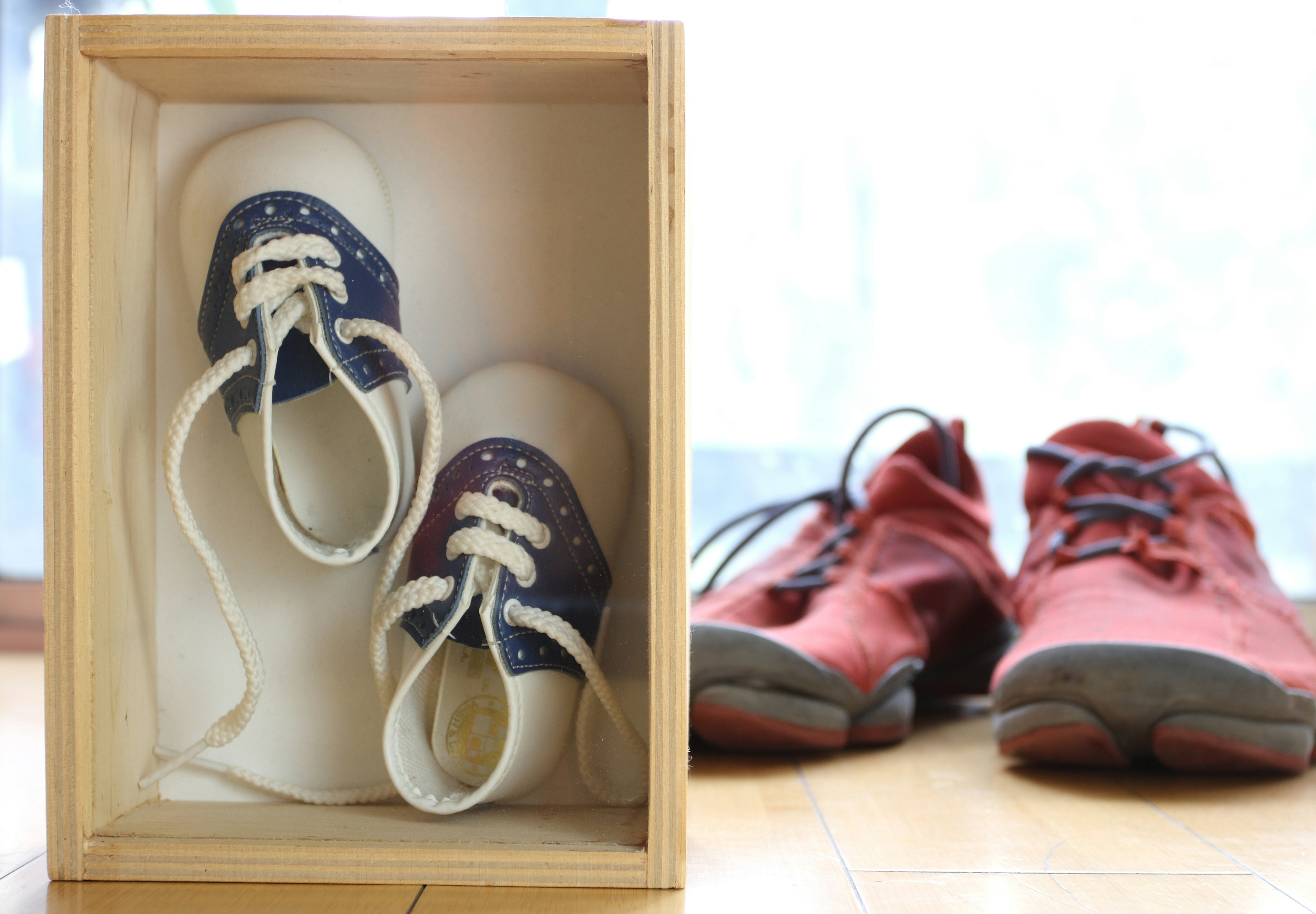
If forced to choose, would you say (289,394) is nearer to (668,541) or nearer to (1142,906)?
(668,541)

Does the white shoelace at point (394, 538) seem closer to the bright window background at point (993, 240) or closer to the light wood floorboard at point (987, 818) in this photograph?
the light wood floorboard at point (987, 818)

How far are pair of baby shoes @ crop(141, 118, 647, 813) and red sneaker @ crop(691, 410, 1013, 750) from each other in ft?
0.65

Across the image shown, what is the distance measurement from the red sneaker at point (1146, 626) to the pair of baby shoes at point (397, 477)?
1.01 feet

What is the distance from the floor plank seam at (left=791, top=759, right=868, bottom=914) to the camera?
0.45 meters

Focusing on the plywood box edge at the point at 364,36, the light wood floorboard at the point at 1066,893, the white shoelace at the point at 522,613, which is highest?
the plywood box edge at the point at 364,36

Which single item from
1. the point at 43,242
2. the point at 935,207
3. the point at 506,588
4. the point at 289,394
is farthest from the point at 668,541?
the point at 935,207

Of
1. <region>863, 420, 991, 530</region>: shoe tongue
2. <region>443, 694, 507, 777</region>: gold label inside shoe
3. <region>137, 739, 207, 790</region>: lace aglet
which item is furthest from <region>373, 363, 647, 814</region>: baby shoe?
<region>863, 420, 991, 530</region>: shoe tongue

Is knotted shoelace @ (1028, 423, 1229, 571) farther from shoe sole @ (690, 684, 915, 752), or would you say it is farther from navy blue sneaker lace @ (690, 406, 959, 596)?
shoe sole @ (690, 684, 915, 752)

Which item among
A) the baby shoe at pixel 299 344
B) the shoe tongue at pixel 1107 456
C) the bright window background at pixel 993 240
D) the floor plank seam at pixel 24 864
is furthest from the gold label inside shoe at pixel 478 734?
the bright window background at pixel 993 240

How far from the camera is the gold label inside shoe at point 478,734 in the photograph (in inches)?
20.6

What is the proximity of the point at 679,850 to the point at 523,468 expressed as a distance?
0.67 ft

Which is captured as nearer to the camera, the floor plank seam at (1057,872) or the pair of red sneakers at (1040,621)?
the floor plank seam at (1057,872)

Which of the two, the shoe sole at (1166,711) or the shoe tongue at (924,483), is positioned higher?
the shoe tongue at (924,483)

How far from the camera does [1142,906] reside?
0.44m
